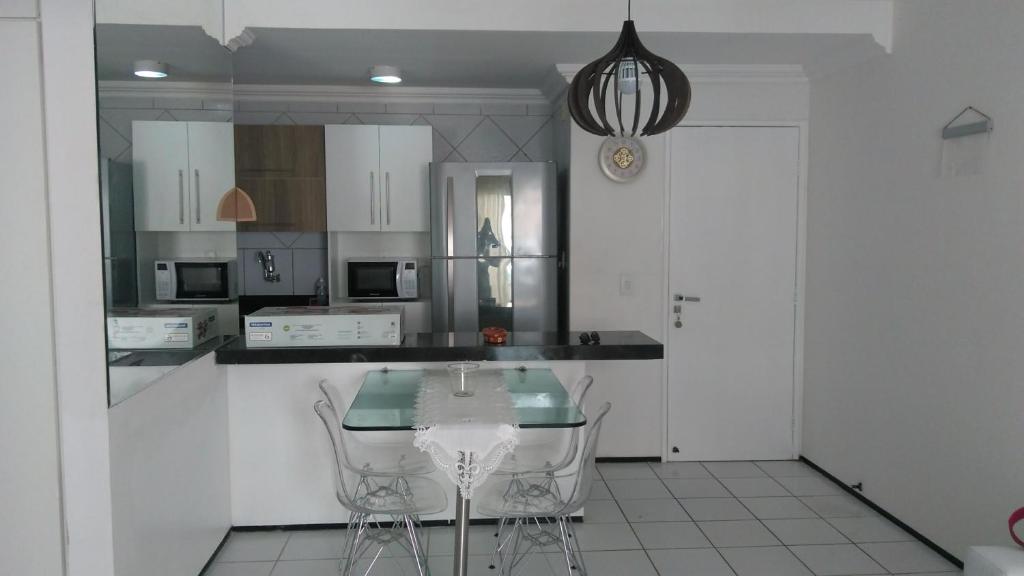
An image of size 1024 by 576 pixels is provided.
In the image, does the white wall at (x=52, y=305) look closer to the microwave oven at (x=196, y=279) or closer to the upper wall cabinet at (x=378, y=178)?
the microwave oven at (x=196, y=279)

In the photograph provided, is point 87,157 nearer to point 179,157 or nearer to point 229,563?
point 179,157

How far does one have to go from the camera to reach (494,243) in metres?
4.43

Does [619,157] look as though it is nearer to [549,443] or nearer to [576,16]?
[576,16]

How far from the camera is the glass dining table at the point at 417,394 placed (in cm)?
238

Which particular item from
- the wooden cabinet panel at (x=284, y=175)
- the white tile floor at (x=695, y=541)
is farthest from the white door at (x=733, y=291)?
the wooden cabinet panel at (x=284, y=175)

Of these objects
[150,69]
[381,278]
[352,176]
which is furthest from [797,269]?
[150,69]

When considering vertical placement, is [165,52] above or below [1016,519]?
above

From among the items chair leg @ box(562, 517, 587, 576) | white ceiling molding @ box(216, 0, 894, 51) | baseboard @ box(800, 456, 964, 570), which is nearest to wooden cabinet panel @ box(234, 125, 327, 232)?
white ceiling molding @ box(216, 0, 894, 51)

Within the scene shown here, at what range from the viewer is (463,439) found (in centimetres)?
235

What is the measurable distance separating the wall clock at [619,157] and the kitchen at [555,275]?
0.05 ft

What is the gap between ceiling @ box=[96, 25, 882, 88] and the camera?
354cm

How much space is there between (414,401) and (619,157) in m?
2.17

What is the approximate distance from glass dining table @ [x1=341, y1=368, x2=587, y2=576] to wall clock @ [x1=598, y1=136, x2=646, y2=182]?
5.19 feet

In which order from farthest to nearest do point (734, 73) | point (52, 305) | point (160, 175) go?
1. point (734, 73)
2. point (160, 175)
3. point (52, 305)
